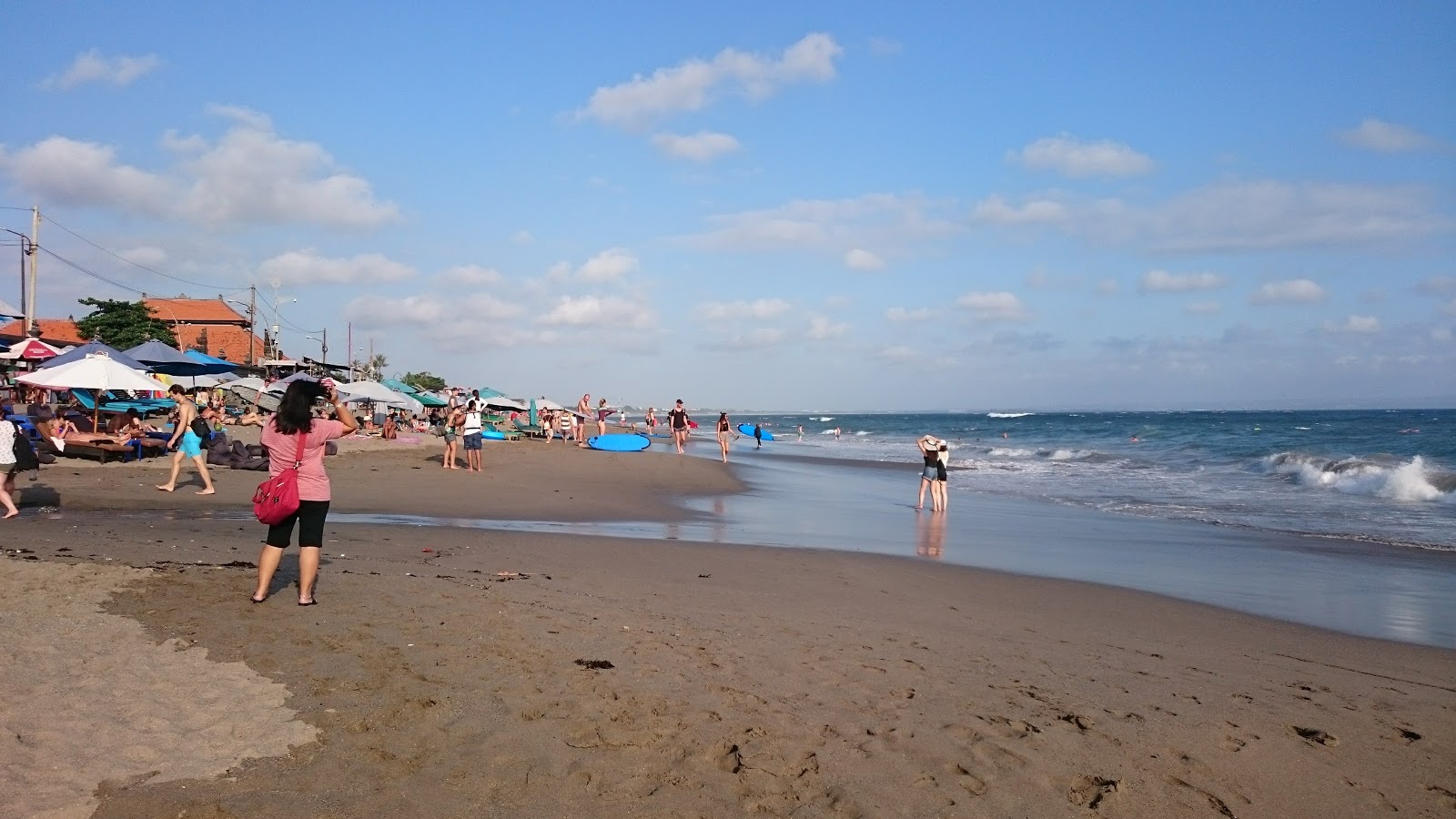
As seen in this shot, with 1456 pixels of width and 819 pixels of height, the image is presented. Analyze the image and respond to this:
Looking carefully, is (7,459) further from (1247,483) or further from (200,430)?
(1247,483)

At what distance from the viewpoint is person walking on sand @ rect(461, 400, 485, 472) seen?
20031 mm

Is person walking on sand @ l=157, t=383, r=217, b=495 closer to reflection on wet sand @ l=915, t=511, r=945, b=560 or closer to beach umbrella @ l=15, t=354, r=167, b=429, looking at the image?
beach umbrella @ l=15, t=354, r=167, b=429

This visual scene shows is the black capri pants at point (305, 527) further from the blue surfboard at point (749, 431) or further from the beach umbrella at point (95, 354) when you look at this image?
the blue surfboard at point (749, 431)

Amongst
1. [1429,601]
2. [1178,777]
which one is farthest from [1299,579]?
[1178,777]

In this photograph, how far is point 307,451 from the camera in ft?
21.1

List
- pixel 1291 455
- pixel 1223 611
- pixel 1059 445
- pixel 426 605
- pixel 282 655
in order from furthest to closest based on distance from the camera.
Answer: pixel 1059 445 → pixel 1291 455 → pixel 1223 611 → pixel 426 605 → pixel 282 655

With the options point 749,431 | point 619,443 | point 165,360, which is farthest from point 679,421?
point 749,431

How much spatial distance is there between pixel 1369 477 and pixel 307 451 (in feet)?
85.2

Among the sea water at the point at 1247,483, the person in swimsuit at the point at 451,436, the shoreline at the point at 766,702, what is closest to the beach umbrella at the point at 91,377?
the person in swimsuit at the point at 451,436

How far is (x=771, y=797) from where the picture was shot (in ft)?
12.4

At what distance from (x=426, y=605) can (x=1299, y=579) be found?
29.9 ft

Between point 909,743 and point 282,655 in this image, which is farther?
point 282,655

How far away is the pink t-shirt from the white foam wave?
849 inches

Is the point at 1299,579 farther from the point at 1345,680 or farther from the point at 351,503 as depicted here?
the point at 351,503
